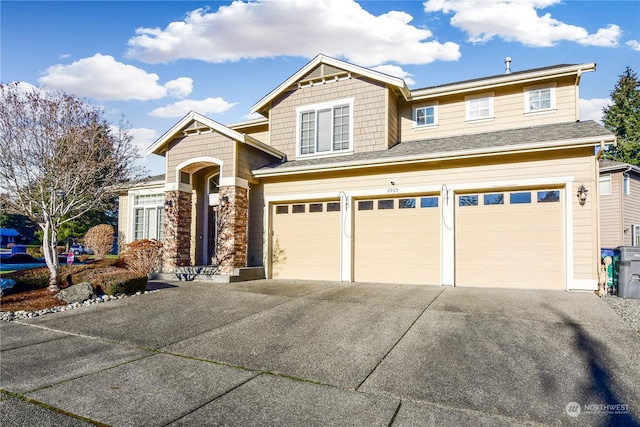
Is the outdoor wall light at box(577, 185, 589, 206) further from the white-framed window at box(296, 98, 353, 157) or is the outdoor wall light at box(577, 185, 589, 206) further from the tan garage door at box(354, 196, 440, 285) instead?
the white-framed window at box(296, 98, 353, 157)

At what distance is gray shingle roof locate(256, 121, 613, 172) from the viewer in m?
8.85

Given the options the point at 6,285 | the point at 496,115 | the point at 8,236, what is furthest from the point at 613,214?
the point at 8,236

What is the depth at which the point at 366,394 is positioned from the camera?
388 centimetres

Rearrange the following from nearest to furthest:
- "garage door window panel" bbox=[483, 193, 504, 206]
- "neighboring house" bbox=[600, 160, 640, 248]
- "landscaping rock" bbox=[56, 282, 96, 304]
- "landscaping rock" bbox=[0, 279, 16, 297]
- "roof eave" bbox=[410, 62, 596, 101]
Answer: "landscaping rock" bbox=[56, 282, 96, 304] → "landscaping rock" bbox=[0, 279, 16, 297] → "garage door window panel" bbox=[483, 193, 504, 206] → "roof eave" bbox=[410, 62, 596, 101] → "neighboring house" bbox=[600, 160, 640, 248]

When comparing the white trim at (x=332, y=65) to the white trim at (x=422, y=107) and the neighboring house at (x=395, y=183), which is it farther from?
the white trim at (x=422, y=107)

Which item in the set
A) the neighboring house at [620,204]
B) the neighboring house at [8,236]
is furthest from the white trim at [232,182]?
the neighboring house at [8,236]

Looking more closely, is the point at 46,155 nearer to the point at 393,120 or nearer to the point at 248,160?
the point at 248,160

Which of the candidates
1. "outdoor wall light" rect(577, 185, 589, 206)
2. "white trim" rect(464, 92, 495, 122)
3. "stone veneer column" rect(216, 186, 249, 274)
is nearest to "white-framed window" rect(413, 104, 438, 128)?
"white trim" rect(464, 92, 495, 122)

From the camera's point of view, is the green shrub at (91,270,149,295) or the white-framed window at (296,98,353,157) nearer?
the green shrub at (91,270,149,295)

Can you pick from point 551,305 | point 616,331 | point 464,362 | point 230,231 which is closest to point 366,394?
point 464,362

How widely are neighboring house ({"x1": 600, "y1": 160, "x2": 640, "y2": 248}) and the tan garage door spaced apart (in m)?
13.6

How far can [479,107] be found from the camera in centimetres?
1201

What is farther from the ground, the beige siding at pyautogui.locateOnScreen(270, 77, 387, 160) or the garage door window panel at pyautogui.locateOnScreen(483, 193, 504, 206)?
the beige siding at pyautogui.locateOnScreen(270, 77, 387, 160)

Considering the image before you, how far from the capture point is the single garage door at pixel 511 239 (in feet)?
28.7
